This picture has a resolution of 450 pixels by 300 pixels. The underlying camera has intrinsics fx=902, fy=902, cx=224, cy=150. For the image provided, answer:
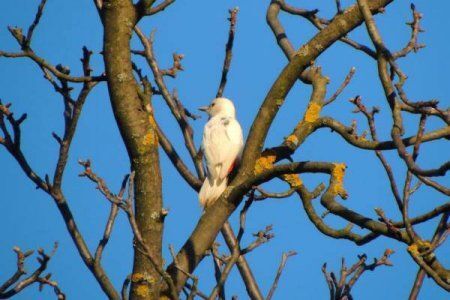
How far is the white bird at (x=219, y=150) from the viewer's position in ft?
22.2

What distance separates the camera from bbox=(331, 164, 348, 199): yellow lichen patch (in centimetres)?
465

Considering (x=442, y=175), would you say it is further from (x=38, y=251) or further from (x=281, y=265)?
(x=38, y=251)

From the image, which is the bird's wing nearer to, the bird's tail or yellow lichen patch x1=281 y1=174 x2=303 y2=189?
the bird's tail

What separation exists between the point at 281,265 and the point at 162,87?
1.87 meters

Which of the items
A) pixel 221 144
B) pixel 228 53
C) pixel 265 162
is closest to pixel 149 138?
pixel 265 162

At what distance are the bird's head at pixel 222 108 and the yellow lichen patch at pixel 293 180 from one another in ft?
11.3

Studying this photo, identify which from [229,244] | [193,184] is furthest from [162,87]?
[229,244]

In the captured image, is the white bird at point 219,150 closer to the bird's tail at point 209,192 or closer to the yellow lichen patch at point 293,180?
the bird's tail at point 209,192

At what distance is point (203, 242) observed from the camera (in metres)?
5.10

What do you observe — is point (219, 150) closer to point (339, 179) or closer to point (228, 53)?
point (228, 53)

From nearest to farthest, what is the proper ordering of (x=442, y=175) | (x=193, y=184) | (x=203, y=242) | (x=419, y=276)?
(x=442, y=175) → (x=419, y=276) → (x=203, y=242) → (x=193, y=184)

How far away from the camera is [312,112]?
549 centimetres

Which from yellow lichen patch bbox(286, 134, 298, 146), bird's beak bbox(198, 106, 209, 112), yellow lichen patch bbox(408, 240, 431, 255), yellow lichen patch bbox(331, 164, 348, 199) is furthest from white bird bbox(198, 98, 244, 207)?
yellow lichen patch bbox(408, 240, 431, 255)

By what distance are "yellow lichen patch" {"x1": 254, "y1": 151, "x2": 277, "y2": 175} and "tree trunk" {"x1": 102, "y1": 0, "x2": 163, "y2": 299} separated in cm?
57
